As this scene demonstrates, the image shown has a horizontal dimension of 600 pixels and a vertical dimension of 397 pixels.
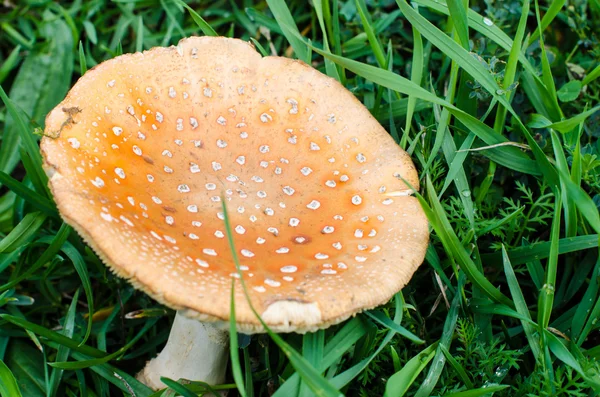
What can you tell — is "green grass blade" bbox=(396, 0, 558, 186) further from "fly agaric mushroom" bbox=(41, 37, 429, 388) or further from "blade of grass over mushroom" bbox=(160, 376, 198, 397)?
"blade of grass over mushroom" bbox=(160, 376, 198, 397)

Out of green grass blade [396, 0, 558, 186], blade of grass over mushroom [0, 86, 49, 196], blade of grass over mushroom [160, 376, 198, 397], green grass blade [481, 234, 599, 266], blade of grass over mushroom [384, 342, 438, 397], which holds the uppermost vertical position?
green grass blade [396, 0, 558, 186]

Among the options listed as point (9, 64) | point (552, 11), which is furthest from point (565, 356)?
point (9, 64)

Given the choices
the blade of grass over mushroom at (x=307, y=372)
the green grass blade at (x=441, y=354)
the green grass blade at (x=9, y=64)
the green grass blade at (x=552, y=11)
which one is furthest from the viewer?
the green grass blade at (x=9, y=64)

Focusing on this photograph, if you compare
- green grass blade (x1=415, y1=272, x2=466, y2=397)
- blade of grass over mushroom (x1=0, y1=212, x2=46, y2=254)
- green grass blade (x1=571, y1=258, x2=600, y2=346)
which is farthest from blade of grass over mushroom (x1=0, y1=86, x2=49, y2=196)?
green grass blade (x1=571, y1=258, x2=600, y2=346)

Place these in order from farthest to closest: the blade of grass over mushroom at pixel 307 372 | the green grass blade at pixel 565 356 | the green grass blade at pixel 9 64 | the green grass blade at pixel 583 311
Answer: the green grass blade at pixel 9 64 → the green grass blade at pixel 583 311 → the green grass blade at pixel 565 356 → the blade of grass over mushroom at pixel 307 372

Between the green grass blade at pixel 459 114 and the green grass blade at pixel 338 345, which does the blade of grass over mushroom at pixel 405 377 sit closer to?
the green grass blade at pixel 338 345

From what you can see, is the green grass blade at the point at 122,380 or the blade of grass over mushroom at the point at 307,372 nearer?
the blade of grass over mushroom at the point at 307,372

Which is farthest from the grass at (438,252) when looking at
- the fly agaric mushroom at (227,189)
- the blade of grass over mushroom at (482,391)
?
the fly agaric mushroom at (227,189)

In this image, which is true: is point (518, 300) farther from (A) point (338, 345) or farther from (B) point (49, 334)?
(B) point (49, 334)
